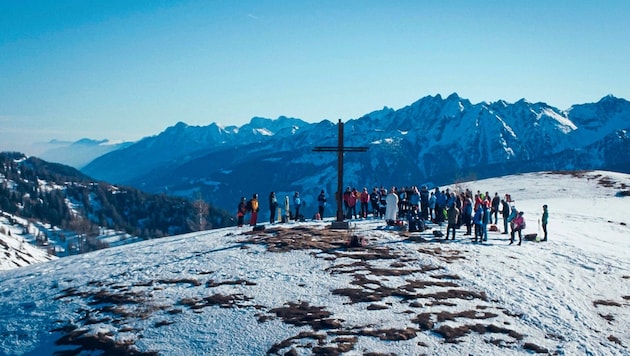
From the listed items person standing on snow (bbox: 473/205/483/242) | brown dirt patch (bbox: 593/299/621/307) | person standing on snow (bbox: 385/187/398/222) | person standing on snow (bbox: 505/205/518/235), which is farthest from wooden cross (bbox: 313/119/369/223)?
brown dirt patch (bbox: 593/299/621/307)

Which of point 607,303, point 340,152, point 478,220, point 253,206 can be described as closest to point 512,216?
point 478,220

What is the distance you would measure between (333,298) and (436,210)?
17.8 m

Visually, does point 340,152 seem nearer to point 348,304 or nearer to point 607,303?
point 348,304

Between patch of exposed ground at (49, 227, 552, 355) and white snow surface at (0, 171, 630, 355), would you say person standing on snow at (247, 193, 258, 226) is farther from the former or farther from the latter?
patch of exposed ground at (49, 227, 552, 355)

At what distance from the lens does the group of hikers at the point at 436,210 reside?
32.1 m

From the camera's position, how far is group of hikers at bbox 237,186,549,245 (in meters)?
32.1

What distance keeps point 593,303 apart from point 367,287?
1013 centimetres

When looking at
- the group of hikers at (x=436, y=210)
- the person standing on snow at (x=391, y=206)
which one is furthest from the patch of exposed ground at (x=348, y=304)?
the person standing on snow at (x=391, y=206)

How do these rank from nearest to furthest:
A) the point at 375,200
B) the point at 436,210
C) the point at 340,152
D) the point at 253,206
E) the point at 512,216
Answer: the point at 512,216 < the point at 340,152 < the point at 436,210 < the point at 253,206 < the point at 375,200

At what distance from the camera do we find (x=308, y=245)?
29.9m

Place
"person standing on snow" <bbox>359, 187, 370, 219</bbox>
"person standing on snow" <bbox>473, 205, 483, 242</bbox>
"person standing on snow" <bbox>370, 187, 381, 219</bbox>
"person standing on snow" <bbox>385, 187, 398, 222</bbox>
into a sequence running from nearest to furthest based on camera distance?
"person standing on snow" <bbox>473, 205, 483, 242</bbox>, "person standing on snow" <bbox>385, 187, 398, 222</bbox>, "person standing on snow" <bbox>359, 187, 370, 219</bbox>, "person standing on snow" <bbox>370, 187, 381, 219</bbox>

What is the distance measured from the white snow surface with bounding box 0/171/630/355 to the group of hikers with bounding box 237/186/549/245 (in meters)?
1.38

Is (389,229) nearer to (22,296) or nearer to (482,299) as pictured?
(482,299)

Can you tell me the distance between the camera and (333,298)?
2188 centimetres
